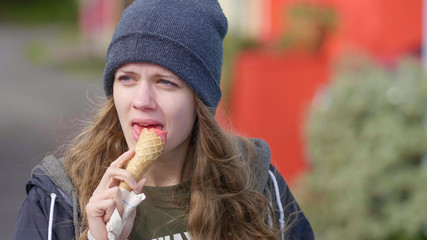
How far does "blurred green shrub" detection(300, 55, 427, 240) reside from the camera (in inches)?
203

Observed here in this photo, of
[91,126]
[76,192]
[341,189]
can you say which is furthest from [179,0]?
[341,189]

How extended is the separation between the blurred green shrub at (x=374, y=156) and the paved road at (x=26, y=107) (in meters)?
2.09

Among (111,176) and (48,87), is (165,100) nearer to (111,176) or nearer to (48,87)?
(111,176)

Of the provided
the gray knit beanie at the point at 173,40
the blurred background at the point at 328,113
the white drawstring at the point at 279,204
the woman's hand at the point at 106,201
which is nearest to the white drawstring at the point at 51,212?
the woman's hand at the point at 106,201

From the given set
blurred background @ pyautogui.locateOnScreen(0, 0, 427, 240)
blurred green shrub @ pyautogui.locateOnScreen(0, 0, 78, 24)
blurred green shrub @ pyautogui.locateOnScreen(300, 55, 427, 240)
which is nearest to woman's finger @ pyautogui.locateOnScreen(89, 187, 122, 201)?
blurred background @ pyautogui.locateOnScreen(0, 0, 427, 240)

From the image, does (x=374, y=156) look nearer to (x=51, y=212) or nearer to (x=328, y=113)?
(x=328, y=113)

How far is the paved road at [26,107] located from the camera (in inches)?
283

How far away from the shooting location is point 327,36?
8234 millimetres

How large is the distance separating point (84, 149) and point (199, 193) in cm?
49

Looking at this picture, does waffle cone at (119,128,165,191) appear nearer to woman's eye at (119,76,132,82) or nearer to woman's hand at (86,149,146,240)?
woman's hand at (86,149,146,240)

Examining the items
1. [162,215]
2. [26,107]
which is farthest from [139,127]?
[26,107]

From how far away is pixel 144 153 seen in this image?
234 centimetres

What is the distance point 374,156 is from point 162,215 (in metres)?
2.99

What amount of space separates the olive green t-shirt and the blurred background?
1.54ft
